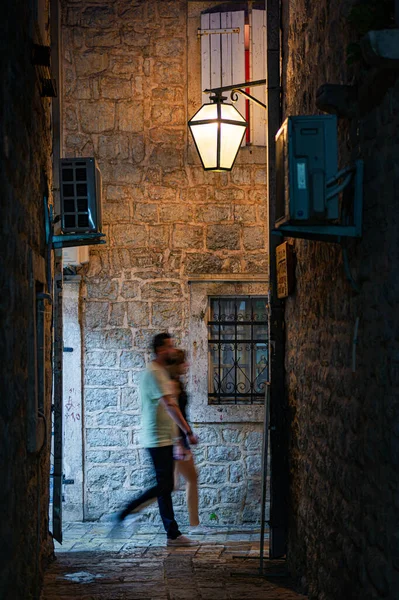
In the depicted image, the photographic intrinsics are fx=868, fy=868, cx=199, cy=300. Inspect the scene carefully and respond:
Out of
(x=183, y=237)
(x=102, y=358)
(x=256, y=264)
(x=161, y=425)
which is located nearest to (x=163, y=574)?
(x=161, y=425)

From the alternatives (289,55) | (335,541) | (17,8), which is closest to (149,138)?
(289,55)

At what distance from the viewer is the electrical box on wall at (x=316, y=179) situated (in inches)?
165

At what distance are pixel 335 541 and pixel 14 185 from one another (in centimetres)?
258

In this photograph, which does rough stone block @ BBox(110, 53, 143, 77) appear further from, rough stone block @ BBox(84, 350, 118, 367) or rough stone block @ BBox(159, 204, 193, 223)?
rough stone block @ BBox(84, 350, 118, 367)

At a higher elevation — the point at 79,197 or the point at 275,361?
the point at 79,197

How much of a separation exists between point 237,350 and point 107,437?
1668mm

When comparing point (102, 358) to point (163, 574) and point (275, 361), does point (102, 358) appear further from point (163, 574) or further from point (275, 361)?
point (163, 574)

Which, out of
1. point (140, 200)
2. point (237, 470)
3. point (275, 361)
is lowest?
point (237, 470)

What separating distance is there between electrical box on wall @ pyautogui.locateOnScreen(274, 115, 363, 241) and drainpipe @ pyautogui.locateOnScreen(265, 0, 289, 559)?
103 inches

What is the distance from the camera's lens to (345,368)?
15.1 ft

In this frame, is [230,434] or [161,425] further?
[230,434]

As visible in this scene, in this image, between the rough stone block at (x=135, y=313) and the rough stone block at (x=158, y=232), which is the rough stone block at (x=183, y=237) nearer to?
the rough stone block at (x=158, y=232)

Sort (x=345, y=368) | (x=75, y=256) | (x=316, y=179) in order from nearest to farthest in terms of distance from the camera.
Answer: (x=316, y=179) → (x=345, y=368) → (x=75, y=256)

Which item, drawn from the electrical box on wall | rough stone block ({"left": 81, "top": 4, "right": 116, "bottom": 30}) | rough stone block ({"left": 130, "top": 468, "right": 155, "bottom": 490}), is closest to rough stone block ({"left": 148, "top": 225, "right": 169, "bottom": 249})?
rough stone block ({"left": 81, "top": 4, "right": 116, "bottom": 30})
